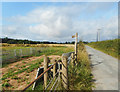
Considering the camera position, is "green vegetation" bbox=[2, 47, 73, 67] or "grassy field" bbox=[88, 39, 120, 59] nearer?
"green vegetation" bbox=[2, 47, 73, 67]

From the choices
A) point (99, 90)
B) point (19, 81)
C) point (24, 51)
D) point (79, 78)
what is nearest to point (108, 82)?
point (99, 90)

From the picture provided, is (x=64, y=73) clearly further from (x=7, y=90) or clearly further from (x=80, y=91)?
(x=7, y=90)

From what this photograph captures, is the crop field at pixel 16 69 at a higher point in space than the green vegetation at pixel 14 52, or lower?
lower

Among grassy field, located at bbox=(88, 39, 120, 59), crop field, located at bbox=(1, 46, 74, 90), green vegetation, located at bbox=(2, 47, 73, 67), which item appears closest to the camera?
crop field, located at bbox=(1, 46, 74, 90)

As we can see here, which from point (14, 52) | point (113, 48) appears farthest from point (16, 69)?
point (113, 48)

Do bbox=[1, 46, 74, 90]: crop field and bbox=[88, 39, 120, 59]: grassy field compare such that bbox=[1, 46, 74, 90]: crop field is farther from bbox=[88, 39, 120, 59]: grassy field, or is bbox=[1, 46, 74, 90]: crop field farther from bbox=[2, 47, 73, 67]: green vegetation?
bbox=[88, 39, 120, 59]: grassy field

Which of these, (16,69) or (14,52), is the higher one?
(14,52)

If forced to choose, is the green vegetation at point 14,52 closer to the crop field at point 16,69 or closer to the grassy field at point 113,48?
the crop field at point 16,69

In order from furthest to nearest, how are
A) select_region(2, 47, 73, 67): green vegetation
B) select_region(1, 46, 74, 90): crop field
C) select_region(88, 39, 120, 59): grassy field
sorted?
select_region(88, 39, 120, 59): grassy field < select_region(2, 47, 73, 67): green vegetation < select_region(1, 46, 74, 90): crop field

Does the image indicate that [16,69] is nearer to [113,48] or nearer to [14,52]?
[14,52]

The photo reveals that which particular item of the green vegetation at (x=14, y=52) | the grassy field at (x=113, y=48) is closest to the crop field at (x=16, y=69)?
the green vegetation at (x=14, y=52)

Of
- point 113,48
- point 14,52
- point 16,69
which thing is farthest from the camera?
point 113,48

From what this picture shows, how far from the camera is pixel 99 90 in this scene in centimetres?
307

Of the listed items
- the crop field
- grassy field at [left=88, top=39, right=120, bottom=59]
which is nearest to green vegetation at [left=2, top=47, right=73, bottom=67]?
the crop field
